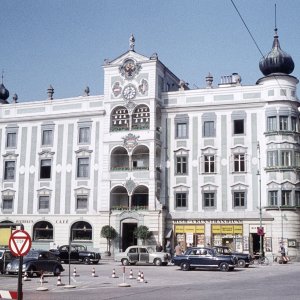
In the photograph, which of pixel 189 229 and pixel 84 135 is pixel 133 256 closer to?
pixel 189 229

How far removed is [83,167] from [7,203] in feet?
33.3

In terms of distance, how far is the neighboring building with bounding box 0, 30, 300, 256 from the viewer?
50969mm

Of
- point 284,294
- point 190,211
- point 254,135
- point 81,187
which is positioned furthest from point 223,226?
point 284,294

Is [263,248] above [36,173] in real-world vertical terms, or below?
below

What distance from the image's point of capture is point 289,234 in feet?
162

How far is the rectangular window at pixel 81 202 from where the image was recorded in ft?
185

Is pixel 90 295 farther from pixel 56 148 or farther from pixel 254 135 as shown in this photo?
pixel 56 148

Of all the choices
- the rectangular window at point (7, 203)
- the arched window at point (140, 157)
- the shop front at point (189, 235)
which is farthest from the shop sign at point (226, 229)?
the rectangular window at point (7, 203)

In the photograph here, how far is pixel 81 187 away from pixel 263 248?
1984 centimetres

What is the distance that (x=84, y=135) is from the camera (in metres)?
57.5

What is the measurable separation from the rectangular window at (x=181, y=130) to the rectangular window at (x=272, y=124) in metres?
8.47

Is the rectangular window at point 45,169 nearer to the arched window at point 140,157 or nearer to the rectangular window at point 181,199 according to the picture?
the arched window at point 140,157

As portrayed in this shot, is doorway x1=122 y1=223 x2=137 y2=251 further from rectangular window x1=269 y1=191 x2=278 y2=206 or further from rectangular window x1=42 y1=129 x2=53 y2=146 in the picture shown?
rectangular window x1=269 y1=191 x2=278 y2=206

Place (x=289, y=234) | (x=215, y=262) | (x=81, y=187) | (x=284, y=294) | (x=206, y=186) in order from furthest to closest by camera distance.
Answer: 1. (x=81, y=187)
2. (x=206, y=186)
3. (x=289, y=234)
4. (x=215, y=262)
5. (x=284, y=294)
